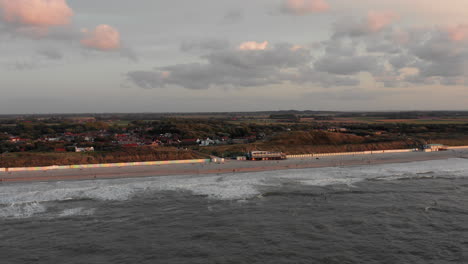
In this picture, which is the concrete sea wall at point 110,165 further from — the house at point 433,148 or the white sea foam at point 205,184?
the house at point 433,148

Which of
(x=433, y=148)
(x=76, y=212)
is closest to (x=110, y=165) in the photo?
(x=76, y=212)

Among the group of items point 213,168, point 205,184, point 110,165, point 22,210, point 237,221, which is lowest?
point 237,221

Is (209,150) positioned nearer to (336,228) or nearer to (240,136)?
(240,136)

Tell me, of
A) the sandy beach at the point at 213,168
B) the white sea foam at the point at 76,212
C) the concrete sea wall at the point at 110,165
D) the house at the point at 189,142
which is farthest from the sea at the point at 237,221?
the house at the point at 189,142

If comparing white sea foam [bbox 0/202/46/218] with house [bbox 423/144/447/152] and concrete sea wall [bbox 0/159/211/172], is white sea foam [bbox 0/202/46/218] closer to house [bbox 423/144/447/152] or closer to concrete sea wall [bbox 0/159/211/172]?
concrete sea wall [bbox 0/159/211/172]

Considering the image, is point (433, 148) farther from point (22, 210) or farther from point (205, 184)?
point (22, 210)

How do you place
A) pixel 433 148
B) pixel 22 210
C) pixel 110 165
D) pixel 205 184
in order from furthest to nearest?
pixel 433 148 → pixel 110 165 → pixel 205 184 → pixel 22 210
